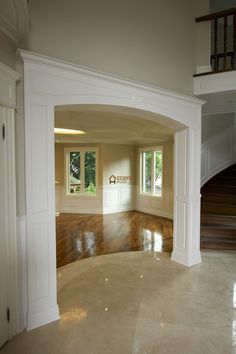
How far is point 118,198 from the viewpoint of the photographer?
914 centimetres

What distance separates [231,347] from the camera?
2.17 meters

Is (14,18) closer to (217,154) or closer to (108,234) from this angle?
(108,234)

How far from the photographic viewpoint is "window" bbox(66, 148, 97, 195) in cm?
899

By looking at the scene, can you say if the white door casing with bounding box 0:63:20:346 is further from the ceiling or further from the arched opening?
the arched opening

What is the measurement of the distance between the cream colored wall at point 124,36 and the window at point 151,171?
4.79 metres

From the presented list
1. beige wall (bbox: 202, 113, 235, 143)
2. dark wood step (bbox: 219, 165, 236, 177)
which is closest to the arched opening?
beige wall (bbox: 202, 113, 235, 143)

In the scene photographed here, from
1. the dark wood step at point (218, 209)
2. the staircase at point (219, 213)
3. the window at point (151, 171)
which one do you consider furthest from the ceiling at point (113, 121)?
the dark wood step at point (218, 209)

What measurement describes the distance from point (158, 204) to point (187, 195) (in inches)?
174

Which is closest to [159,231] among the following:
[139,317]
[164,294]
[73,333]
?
[164,294]

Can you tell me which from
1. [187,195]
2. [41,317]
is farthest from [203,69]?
[41,317]

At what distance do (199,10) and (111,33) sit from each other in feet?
6.45

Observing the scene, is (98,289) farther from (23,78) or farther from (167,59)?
(167,59)

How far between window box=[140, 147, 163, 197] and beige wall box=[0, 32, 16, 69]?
652 centimetres

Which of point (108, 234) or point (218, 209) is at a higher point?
point (218, 209)
